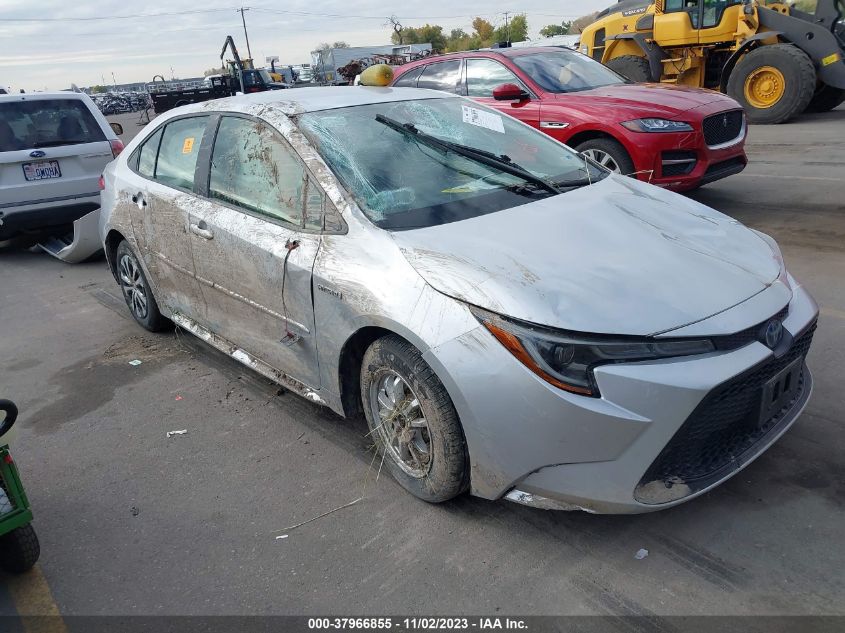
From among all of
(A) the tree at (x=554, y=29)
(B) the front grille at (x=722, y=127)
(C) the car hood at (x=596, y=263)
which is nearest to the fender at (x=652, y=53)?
(B) the front grille at (x=722, y=127)

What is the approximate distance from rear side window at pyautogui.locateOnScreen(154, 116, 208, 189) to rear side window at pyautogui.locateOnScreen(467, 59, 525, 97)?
4.17 meters

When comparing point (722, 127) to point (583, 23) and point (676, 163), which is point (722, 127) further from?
point (583, 23)

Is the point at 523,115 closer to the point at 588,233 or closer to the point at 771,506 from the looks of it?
the point at 588,233

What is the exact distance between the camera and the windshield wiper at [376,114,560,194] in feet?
11.5

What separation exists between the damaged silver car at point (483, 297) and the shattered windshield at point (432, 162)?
0.5 inches

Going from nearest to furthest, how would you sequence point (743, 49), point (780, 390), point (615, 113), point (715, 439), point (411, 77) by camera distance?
point (715, 439)
point (780, 390)
point (615, 113)
point (411, 77)
point (743, 49)

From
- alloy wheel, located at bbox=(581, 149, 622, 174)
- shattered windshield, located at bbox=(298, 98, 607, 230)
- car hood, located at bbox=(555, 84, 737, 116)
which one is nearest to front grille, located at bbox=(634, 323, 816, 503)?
shattered windshield, located at bbox=(298, 98, 607, 230)

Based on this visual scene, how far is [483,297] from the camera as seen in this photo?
2479 mm

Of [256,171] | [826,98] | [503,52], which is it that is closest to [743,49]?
[826,98]

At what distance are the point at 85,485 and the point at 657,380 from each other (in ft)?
8.85

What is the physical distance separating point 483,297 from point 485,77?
233 inches

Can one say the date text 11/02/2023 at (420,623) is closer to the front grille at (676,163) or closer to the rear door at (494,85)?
the front grille at (676,163)

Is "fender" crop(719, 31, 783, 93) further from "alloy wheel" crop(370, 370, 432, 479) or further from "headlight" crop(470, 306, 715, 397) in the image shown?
"alloy wheel" crop(370, 370, 432, 479)

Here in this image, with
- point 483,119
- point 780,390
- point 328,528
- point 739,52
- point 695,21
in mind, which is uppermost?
point 695,21
